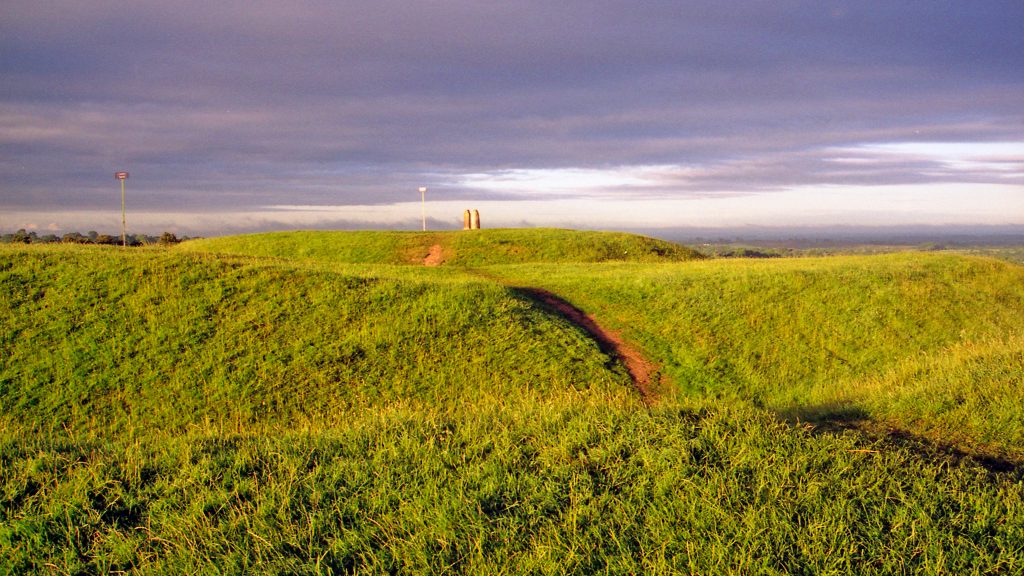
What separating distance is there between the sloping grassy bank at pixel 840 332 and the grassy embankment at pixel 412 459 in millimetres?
180

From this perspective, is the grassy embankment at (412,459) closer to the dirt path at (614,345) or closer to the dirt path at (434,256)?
the dirt path at (614,345)

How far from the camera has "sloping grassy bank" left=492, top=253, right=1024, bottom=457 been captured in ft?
25.1

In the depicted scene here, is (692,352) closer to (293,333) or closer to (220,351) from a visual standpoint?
(293,333)

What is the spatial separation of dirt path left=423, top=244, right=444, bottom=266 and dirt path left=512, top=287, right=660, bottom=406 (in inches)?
428

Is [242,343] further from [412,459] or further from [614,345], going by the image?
[412,459]

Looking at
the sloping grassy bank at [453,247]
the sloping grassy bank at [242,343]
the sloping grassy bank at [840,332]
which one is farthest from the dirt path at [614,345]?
the sloping grassy bank at [453,247]

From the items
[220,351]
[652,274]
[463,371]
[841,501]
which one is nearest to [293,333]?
[220,351]

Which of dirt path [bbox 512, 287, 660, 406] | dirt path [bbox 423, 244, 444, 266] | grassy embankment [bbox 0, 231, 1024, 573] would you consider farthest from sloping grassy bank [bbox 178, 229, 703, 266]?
grassy embankment [bbox 0, 231, 1024, 573]

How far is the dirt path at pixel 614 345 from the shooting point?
13383mm

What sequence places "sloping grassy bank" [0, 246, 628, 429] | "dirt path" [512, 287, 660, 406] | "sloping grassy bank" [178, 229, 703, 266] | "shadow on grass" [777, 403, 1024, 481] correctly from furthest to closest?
"sloping grassy bank" [178, 229, 703, 266] → "dirt path" [512, 287, 660, 406] → "sloping grassy bank" [0, 246, 628, 429] → "shadow on grass" [777, 403, 1024, 481]

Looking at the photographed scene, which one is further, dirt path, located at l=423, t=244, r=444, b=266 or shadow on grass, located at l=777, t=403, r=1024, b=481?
dirt path, located at l=423, t=244, r=444, b=266

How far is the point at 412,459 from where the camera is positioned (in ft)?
16.9

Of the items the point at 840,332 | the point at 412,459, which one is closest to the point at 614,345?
the point at 840,332

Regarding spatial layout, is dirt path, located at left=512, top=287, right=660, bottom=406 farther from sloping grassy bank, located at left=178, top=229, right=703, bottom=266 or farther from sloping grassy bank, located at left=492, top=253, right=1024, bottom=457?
sloping grassy bank, located at left=178, top=229, right=703, bottom=266
